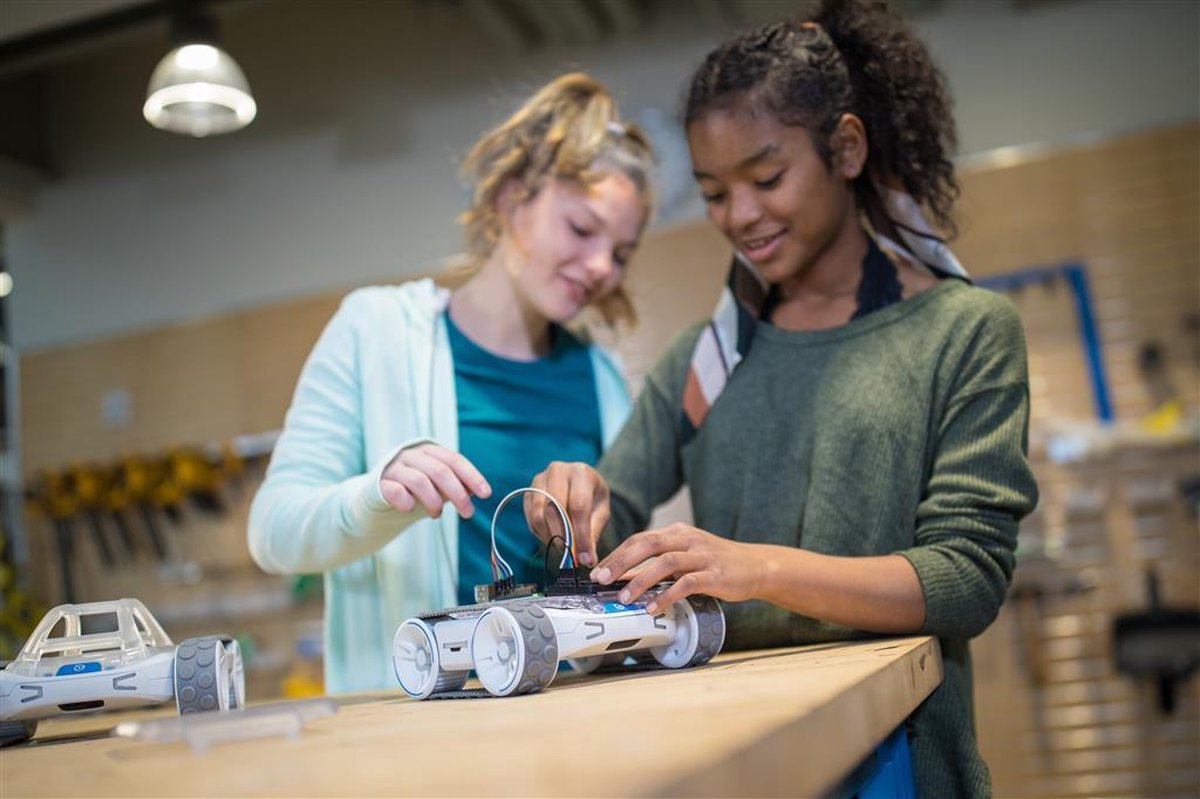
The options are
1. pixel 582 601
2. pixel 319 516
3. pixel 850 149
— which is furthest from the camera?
pixel 850 149

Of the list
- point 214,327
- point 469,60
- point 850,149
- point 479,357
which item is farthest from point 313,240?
point 850,149

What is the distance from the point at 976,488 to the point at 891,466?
0.36 feet

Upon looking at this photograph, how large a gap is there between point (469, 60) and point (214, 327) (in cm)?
158

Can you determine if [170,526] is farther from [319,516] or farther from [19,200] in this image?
[319,516]

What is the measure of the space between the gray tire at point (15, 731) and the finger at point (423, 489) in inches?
15.9

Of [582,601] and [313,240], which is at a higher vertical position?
[313,240]

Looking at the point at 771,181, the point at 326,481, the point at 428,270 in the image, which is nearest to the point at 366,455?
the point at 326,481

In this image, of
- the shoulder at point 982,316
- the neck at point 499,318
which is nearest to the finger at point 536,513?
the neck at point 499,318

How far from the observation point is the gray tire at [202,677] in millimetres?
1024

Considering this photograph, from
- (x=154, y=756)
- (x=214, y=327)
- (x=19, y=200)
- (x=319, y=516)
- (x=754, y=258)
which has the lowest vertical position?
(x=154, y=756)

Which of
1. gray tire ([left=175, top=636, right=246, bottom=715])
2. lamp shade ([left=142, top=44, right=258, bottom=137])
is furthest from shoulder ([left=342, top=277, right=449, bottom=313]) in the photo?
lamp shade ([left=142, top=44, right=258, bottom=137])

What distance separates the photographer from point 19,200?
5238mm

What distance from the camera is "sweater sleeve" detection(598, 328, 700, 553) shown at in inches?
60.9

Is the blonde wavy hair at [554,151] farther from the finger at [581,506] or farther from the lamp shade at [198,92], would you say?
the lamp shade at [198,92]
